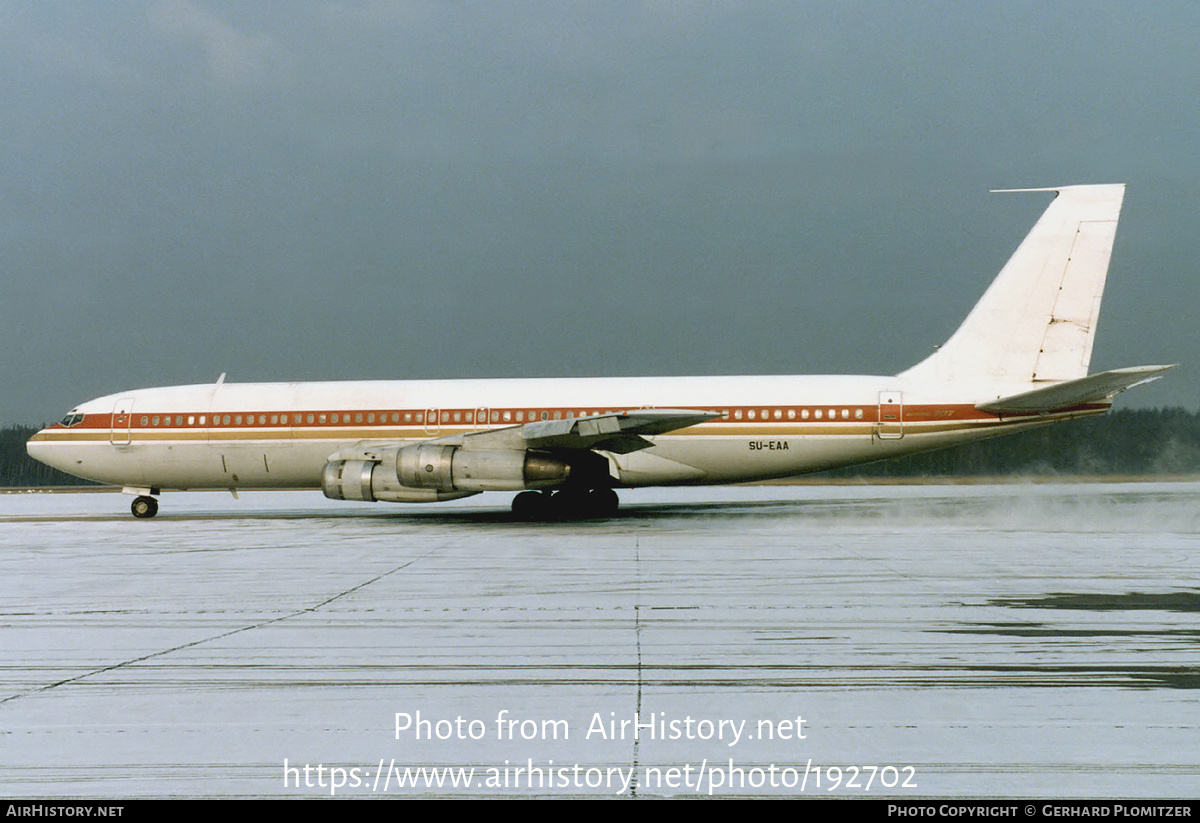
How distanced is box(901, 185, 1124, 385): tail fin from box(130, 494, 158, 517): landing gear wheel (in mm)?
19220

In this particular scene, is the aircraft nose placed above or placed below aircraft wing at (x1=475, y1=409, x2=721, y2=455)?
above

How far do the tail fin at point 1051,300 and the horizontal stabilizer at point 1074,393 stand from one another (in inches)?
36.1

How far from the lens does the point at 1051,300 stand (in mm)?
20406

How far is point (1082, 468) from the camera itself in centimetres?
4100

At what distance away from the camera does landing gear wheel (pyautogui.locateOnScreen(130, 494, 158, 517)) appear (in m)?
23.0

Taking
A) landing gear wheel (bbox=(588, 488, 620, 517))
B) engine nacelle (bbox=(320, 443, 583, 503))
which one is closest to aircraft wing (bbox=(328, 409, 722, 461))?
engine nacelle (bbox=(320, 443, 583, 503))

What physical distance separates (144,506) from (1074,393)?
2148 cm

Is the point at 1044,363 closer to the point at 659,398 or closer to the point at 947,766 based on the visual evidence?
the point at 659,398

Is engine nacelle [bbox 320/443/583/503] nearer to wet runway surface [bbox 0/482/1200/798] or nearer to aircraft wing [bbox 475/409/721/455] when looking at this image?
aircraft wing [bbox 475/409/721/455]

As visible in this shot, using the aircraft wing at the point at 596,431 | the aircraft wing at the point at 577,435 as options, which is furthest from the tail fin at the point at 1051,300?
the aircraft wing at the point at 596,431

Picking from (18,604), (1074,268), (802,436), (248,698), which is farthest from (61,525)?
(1074,268)

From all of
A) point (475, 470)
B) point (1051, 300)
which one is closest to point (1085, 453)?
point (1051, 300)

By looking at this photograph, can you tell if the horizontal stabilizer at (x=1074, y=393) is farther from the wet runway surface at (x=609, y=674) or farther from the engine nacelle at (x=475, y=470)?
the engine nacelle at (x=475, y=470)

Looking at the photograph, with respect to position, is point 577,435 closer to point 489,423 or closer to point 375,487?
point 489,423
